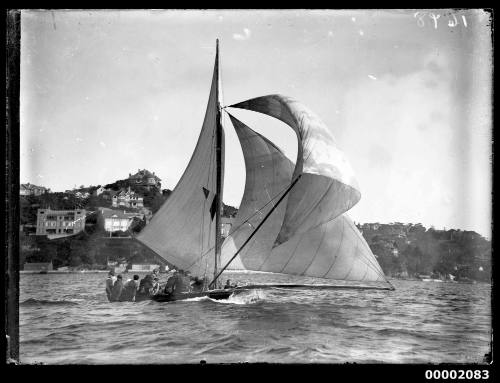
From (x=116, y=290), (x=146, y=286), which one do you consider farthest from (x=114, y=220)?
(x=146, y=286)

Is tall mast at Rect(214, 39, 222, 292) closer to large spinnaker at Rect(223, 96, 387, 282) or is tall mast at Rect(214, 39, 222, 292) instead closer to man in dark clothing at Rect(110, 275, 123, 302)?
large spinnaker at Rect(223, 96, 387, 282)

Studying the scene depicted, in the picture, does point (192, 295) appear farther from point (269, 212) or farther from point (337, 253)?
point (337, 253)

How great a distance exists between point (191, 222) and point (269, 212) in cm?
272

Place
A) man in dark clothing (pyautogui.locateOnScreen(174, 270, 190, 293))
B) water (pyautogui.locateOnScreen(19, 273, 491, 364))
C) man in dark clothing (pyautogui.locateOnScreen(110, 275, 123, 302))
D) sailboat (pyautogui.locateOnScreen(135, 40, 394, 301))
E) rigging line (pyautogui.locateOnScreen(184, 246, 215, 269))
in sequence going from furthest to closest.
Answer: rigging line (pyautogui.locateOnScreen(184, 246, 215, 269))
man in dark clothing (pyautogui.locateOnScreen(174, 270, 190, 293))
man in dark clothing (pyautogui.locateOnScreen(110, 275, 123, 302))
sailboat (pyautogui.locateOnScreen(135, 40, 394, 301))
water (pyautogui.locateOnScreen(19, 273, 491, 364))

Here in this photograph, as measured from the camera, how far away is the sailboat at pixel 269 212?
10047 mm

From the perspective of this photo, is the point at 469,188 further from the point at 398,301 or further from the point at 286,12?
the point at 286,12

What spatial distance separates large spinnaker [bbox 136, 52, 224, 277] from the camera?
12.5 meters

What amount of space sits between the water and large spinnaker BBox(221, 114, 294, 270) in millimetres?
2163

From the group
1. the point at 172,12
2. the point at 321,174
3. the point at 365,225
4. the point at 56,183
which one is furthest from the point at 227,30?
the point at 365,225

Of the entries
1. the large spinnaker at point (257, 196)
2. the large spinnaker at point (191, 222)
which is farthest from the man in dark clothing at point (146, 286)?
the large spinnaker at point (257, 196)

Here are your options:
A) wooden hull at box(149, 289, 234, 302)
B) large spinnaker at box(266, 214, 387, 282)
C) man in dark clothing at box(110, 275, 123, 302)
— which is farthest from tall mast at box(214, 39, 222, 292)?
man in dark clothing at box(110, 275, 123, 302)

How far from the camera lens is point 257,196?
12.9 metres

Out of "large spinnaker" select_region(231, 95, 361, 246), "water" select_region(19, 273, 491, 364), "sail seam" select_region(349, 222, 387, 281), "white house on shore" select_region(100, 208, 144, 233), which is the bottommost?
"water" select_region(19, 273, 491, 364)

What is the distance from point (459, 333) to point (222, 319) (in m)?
4.97
